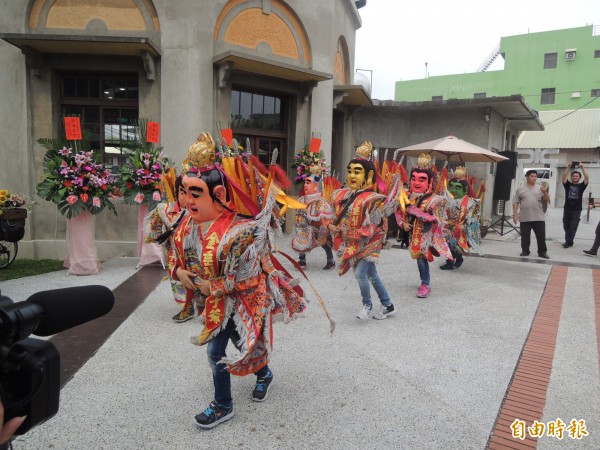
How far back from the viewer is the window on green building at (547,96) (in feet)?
114

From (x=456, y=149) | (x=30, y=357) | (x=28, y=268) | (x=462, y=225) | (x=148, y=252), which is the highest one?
(x=456, y=149)

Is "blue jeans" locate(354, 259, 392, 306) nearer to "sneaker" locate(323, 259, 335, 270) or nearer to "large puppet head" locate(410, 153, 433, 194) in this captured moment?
"large puppet head" locate(410, 153, 433, 194)

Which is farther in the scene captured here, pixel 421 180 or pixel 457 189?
pixel 457 189

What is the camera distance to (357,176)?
189 inches

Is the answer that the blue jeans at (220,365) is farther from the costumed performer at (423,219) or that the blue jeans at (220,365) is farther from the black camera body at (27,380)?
the costumed performer at (423,219)

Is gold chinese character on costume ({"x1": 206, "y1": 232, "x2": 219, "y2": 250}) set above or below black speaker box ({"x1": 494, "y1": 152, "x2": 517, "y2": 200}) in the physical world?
below

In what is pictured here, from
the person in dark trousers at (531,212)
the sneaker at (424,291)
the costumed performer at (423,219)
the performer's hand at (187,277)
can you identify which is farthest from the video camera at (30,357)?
the person in dark trousers at (531,212)

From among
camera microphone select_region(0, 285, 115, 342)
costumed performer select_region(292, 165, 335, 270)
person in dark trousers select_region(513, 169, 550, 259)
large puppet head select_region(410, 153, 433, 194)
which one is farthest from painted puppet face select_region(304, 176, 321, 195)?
camera microphone select_region(0, 285, 115, 342)

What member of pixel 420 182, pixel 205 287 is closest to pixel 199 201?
pixel 205 287

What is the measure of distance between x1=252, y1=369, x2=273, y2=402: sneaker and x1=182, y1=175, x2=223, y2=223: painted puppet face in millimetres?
1317

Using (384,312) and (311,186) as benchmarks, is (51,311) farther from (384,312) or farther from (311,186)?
(311,186)

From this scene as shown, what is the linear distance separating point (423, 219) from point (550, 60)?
3673cm

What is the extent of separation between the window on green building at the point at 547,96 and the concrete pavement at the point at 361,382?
114 feet

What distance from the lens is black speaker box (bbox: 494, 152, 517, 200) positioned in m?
12.4
